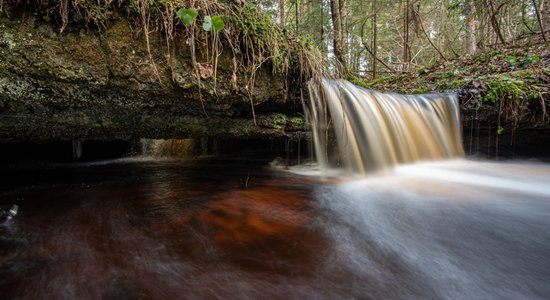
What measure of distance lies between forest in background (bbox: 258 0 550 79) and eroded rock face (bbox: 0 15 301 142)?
134 cm

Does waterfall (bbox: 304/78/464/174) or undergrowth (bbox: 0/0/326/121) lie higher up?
undergrowth (bbox: 0/0/326/121)

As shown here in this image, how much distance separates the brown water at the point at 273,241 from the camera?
1189mm

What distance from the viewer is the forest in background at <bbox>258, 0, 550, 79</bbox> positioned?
23.2ft

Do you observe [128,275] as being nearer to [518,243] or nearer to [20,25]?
[20,25]

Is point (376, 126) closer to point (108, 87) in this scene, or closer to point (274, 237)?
point (274, 237)

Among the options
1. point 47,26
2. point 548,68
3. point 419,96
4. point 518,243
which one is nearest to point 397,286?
A: point 518,243

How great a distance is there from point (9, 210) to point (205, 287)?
1.89 m

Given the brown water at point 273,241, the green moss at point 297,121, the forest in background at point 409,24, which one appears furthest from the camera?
the forest in background at point 409,24

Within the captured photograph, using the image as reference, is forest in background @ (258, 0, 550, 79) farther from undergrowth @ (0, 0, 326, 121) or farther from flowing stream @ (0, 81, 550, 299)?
flowing stream @ (0, 81, 550, 299)

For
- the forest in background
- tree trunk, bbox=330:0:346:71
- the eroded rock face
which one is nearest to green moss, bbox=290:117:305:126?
the eroded rock face

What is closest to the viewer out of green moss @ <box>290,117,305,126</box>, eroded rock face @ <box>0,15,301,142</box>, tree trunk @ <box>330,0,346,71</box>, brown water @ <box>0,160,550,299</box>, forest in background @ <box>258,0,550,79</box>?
brown water @ <box>0,160,550,299</box>

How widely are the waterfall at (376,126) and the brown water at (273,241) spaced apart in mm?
955

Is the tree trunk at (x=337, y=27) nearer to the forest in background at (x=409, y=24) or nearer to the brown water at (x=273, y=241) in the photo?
the forest in background at (x=409, y=24)

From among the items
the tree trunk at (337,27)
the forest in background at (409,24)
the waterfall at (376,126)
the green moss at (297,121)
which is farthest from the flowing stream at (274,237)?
the tree trunk at (337,27)
